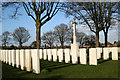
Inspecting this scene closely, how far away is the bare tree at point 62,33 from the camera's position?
3928cm

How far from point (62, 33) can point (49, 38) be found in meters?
4.91

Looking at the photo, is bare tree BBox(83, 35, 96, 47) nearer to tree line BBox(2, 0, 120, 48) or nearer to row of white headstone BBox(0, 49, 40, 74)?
tree line BBox(2, 0, 120, 48)

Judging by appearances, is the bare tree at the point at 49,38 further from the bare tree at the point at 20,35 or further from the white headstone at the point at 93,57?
the white headstone at the point at 93,57

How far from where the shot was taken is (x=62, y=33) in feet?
129

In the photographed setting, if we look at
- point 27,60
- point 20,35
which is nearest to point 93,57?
point 27,60

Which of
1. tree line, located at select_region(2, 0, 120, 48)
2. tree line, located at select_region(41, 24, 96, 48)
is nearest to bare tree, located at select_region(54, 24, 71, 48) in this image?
tree line, located at select_region(41, 24, 96, 48)

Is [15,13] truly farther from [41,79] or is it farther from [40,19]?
[41,79]

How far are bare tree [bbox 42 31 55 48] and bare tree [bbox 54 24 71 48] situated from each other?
1.77m

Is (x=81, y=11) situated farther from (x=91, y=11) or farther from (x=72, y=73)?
(x=72, y=73)

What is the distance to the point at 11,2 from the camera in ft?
49.0

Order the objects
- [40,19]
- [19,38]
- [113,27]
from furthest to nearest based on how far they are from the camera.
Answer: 1. [19,38]
2. [113,27]
3. [40,19]

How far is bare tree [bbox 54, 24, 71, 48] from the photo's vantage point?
39281 millimetres

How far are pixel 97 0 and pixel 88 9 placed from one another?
63.6 inches

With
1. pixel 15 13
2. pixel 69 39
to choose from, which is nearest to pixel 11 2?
pixel 15 13
